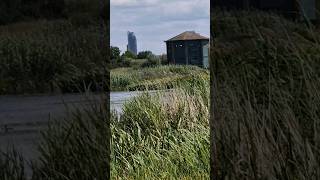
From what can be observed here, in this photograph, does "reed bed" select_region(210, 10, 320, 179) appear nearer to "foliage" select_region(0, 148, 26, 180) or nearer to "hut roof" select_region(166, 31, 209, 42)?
"hut roof" select_region(166, 31, 209, 42)

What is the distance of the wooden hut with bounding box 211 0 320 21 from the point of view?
3332 millimetres

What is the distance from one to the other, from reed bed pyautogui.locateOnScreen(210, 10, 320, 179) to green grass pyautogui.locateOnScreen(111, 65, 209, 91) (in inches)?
17.2

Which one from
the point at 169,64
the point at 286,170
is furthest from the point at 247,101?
the point at 169,64

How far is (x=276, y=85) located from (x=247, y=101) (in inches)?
8.6

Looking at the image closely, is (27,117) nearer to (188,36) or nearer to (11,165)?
(11,165)

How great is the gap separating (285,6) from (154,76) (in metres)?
1.14

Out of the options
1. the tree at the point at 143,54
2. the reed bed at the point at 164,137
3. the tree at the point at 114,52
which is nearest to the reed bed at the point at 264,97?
the reed bed at the point at 164,137

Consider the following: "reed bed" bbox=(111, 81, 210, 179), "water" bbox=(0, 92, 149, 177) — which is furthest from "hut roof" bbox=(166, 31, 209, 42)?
"water" bbox=(0, 92, 149, 177)

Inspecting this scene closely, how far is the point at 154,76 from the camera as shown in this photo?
3.92 m

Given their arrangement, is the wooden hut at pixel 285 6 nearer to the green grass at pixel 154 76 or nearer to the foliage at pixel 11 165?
the green grass at pixel 154 76

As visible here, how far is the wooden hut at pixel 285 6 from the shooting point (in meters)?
3.33

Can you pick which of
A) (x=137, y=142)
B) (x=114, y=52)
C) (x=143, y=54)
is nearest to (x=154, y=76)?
(x=143, y=54)

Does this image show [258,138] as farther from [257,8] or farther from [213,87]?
[257,8]

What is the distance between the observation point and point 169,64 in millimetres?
3797
